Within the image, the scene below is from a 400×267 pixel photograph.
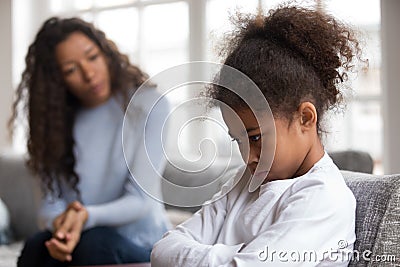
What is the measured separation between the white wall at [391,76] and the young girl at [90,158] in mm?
694

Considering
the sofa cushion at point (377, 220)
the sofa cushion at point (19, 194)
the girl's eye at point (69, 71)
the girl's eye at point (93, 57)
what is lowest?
the sofa cushion at point (19, 194)

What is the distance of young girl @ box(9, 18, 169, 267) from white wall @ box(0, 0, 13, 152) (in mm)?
152

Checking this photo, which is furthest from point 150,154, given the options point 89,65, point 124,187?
point 89,65

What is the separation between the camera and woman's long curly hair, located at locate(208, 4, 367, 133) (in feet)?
3.50

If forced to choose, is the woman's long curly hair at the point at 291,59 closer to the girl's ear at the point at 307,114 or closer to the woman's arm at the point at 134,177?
the girl's ear at the point at 307,114

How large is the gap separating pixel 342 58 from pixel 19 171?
1.25m

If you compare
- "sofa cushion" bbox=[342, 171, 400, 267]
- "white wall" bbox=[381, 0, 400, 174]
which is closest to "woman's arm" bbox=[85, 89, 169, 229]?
"white wall" bbox=[381, 0, 400, 174]

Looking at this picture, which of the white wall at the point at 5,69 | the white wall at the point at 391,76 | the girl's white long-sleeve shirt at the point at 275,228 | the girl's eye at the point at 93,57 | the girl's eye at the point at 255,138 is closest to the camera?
the girl's white long-sleeve shirt at the point at 275,228

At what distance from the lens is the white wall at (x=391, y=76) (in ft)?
5.97

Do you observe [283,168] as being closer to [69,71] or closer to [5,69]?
[69,71]

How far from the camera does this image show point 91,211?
1966mm

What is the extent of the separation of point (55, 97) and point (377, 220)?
1183mm

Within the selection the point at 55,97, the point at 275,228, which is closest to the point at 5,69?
the point at 55,97

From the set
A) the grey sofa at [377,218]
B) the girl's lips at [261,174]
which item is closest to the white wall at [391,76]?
the grey sofa at [377,218]
